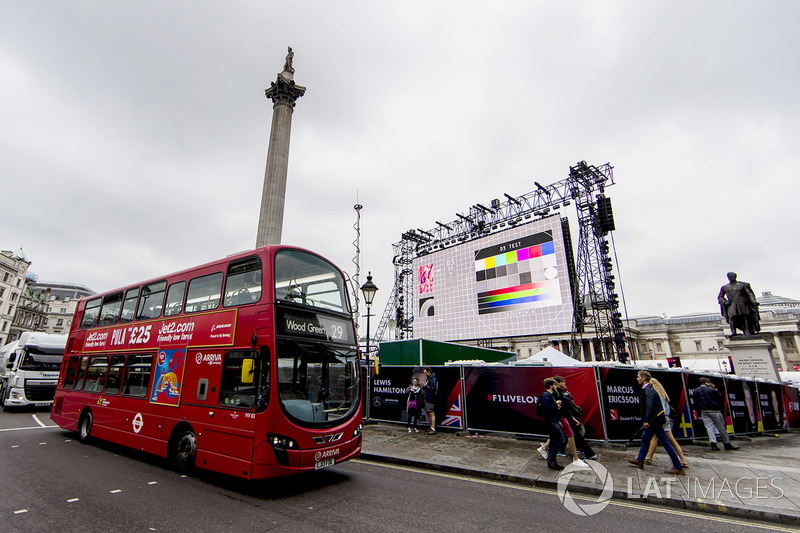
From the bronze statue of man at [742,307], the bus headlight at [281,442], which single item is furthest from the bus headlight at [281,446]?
the bronze statue of man at [742,307]

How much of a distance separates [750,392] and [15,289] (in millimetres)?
93345

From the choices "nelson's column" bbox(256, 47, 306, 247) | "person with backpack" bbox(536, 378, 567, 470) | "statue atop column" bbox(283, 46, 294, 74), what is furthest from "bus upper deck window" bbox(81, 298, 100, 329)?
"statue atop column" bbox(283, 46, 294, 74)

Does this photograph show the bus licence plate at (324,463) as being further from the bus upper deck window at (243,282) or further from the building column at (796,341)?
the building column at (796,341)

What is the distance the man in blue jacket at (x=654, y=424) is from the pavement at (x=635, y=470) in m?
0.23

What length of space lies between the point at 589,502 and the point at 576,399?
14.6 feet

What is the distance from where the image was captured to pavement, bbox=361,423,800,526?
17.4ft

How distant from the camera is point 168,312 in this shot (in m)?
8.01

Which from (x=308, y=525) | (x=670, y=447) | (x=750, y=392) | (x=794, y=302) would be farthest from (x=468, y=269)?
(x=794, y=302)

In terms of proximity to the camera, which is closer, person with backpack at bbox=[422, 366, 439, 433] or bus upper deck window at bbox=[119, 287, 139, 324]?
bus upper deck window at bbox=[119, 287, 139, 324]

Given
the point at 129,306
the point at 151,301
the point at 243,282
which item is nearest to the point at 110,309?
the point at 129,306

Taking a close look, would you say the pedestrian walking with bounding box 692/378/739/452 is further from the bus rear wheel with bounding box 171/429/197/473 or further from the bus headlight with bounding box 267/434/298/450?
the bus rear wheel with bounding box 171/429/197/473

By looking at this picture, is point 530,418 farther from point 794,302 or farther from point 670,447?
point 794,302

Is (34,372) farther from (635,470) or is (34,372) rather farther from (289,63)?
(289,63)

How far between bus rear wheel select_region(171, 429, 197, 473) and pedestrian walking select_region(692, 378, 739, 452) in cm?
1198
